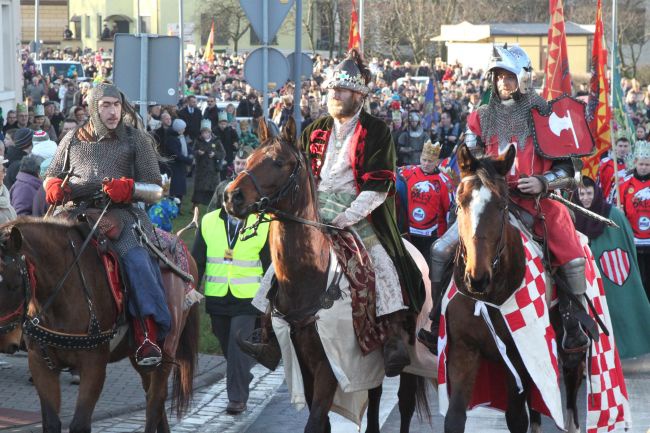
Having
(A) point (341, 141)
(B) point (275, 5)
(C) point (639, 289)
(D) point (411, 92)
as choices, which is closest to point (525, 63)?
(A) point (341, 141)

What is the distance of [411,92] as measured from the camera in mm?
40562

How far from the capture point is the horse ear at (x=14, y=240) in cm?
758

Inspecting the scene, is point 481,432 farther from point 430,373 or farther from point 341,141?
point 341,141

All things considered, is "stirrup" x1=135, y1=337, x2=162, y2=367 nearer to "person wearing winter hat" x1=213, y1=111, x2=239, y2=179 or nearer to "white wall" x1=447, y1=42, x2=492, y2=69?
"person wearing winter hat" x1=213, y1=111, x2=239, y2=179

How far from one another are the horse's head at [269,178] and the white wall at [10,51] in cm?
2605

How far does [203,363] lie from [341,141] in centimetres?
481

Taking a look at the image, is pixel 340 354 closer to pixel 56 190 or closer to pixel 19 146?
pixel 56 190

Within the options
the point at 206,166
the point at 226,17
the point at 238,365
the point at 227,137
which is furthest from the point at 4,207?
the point at 226,17

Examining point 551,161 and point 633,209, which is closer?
point 551,161

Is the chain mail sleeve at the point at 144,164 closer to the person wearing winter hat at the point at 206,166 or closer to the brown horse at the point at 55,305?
the brown horse at the point at 55,305

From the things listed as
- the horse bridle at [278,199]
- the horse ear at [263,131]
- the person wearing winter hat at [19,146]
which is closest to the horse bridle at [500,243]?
the horse bridle at [278,199]

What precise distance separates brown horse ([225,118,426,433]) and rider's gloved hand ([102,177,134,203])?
1215 mm

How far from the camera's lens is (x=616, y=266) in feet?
41.6

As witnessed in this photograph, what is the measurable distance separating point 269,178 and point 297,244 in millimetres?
457
